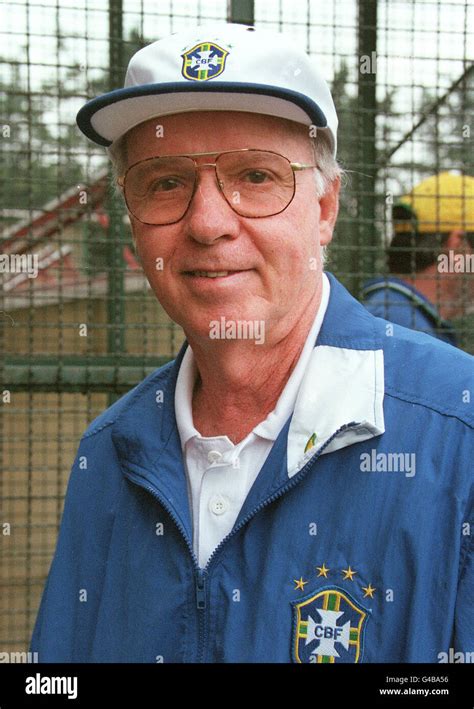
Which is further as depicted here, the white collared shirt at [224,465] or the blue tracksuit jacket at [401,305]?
the blue tracksuit jacket at [401,305]

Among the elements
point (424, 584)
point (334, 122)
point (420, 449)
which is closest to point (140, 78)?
point (334, 122)

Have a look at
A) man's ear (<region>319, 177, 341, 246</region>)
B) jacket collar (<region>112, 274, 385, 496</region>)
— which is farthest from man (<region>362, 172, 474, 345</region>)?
jacket collar (<region>112, 274, 385, 496</region>)

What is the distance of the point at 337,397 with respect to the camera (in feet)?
4.34

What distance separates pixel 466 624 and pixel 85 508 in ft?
2.38

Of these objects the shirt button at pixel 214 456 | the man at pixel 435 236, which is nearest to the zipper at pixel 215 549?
the shirt button at pixel 214 456

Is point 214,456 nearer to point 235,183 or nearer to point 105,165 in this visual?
point 235,183

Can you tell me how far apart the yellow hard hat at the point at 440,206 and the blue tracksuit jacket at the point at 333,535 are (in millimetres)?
1604

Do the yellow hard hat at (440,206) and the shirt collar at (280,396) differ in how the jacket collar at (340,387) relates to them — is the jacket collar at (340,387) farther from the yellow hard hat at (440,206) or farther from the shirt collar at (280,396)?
the yellow hard hat at (440,206)

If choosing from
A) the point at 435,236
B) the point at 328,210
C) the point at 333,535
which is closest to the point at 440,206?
the point at 435,236

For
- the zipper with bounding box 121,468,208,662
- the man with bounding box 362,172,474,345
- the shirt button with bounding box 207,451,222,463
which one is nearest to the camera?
the zipper with bounding box 121,468,208,662

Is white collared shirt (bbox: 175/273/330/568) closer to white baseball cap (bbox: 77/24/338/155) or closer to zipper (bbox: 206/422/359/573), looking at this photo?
zipper (bbox: 206/422/359/573)

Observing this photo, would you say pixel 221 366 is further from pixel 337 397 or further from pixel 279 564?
pixel 279 564

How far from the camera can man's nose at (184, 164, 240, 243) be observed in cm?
135

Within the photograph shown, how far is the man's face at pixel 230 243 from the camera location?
137 cm
